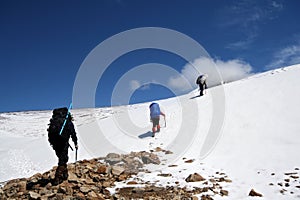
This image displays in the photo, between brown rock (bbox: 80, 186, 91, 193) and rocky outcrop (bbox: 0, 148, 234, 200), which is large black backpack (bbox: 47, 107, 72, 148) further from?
brown rock (bbox: 80, 186, 91, 193)

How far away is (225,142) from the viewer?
12852mm

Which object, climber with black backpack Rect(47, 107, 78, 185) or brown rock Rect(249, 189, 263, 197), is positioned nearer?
brown rock Rect(249, 189, 263, 197)

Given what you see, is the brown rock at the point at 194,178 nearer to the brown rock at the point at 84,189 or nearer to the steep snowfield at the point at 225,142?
the steep snowfield at the point at 225,142

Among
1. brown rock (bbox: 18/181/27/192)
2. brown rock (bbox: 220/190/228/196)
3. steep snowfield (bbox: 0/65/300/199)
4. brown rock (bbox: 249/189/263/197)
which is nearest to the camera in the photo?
brown rock (bbox: 249/189/263/197)

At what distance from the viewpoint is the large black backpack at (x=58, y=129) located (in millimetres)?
8688

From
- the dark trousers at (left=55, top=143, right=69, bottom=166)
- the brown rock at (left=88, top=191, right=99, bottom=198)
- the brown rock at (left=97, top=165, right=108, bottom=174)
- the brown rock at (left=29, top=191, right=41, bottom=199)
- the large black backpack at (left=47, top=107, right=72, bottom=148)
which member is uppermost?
the large black backpack at (left=47, top=107, right=72, bottom=148)

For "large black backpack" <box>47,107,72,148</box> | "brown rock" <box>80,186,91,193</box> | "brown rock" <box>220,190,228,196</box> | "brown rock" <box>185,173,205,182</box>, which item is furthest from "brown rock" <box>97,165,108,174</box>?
"brown rock" <box>220,190,228,196</box>

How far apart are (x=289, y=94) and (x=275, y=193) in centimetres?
1234

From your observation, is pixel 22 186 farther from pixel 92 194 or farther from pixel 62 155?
pixel 92 194

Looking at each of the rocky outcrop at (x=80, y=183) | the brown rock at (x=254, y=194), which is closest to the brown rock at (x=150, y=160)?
the rocky outcrop at (x=80, y=183)

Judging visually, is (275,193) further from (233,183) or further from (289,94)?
(289,94)

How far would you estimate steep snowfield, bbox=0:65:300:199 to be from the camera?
920 centimetres

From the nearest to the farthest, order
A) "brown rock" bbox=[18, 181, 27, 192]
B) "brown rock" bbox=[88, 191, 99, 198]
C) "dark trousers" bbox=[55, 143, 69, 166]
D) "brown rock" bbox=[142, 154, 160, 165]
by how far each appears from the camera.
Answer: "brown rock" bbox=[88, 191, 99, 198] → "brown rock" bbox=[18, 181, 27, 192] → "dark trousers" bbox=[55, 143, 69, 166] → "brown rock" bbox=[142, 154, 160, 165]

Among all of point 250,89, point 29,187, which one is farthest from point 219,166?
point 250,89
